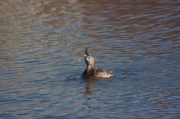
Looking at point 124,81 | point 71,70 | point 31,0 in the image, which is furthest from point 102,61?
point 31,0

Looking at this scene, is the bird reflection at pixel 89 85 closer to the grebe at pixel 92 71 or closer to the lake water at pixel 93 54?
the lake water at pixel 93 54

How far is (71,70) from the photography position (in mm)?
13391

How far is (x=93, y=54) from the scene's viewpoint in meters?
14.7

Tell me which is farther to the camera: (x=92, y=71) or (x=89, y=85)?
(x=92, y=71)

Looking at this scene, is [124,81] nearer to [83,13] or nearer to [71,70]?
[71,70]

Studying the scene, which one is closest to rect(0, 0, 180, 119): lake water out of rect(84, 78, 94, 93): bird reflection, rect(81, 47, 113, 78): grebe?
rect(84, 78, 94, 93): bird reflection

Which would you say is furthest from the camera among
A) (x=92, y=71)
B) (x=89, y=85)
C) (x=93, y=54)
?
(x=93, y=54)

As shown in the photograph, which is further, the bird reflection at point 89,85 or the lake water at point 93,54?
the bird reflection at point 89,85

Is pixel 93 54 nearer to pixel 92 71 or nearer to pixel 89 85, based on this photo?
pixel 92 71

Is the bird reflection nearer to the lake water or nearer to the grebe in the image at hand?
the lake water

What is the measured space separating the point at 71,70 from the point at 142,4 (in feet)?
26.2

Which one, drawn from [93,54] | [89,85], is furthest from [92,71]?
[93,54]

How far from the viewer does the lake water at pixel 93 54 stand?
10734 millimetres

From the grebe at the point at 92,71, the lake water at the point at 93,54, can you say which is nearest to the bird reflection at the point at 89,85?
the lake water at the point at 93,54
